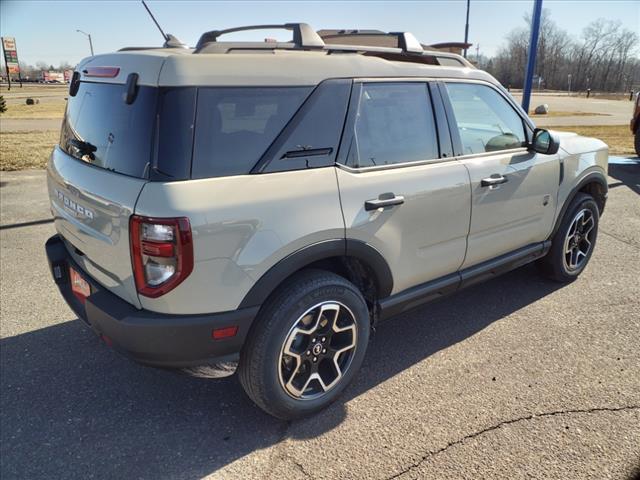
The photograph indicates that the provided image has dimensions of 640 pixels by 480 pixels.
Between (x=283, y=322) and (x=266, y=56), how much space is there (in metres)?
1.31

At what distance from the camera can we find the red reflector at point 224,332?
7.33 feet

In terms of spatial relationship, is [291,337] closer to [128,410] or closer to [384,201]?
[384,201]

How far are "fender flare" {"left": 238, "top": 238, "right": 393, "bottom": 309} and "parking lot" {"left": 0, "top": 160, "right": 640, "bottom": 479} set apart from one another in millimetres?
763

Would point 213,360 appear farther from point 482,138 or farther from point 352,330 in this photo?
point 482,138

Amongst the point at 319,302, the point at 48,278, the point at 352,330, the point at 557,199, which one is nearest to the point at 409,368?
the point at 352,330

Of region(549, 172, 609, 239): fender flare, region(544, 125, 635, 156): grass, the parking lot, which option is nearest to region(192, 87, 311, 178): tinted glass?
the parking lot

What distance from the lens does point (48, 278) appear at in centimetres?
452

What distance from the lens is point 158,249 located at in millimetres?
2090

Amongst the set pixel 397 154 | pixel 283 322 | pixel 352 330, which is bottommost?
pixel 352 330

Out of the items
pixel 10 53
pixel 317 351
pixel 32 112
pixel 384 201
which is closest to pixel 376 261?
pixel 384 201

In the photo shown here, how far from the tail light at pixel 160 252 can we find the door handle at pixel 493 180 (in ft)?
6.65

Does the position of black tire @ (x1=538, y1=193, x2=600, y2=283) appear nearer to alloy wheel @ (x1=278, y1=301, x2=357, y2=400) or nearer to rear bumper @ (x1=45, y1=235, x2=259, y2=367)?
alloy wheel @ (x1=278, y1=301, x2=357, y2=400)

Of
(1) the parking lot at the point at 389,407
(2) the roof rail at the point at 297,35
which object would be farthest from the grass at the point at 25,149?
(2) the roof rail at the point at 297,35

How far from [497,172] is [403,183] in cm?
92
